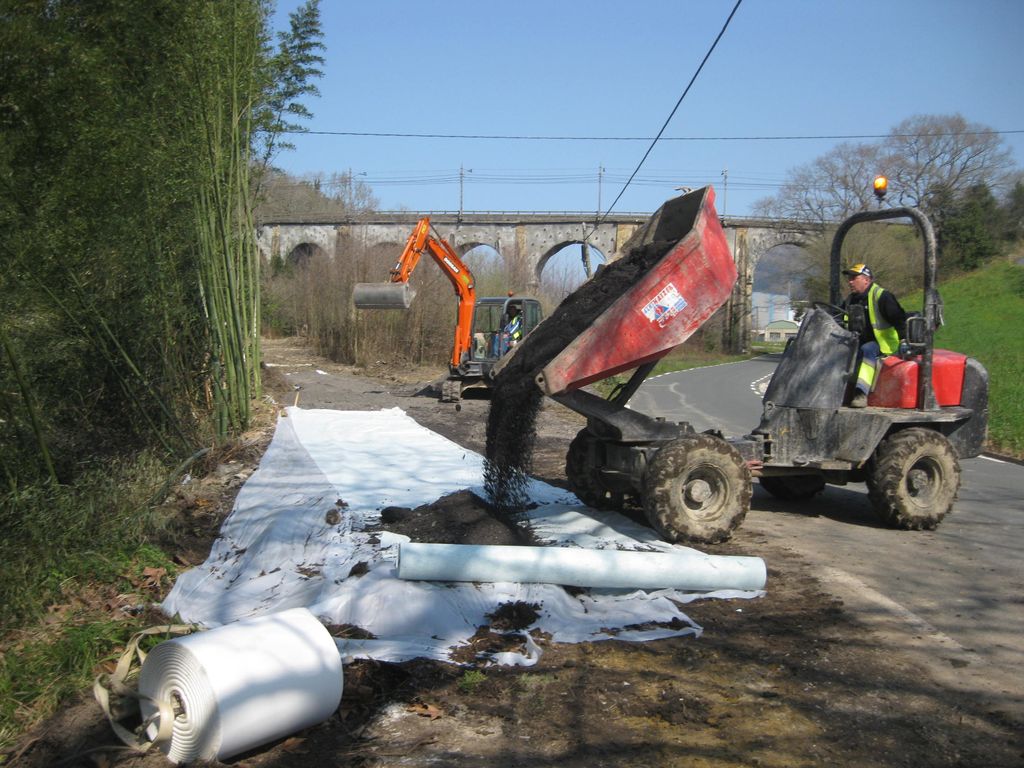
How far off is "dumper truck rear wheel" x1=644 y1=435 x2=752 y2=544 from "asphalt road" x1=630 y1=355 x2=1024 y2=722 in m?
0.65

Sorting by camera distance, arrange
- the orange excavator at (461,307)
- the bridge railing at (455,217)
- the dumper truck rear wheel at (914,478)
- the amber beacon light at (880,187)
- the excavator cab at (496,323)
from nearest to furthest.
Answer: the dumper truck rear wheel at (914,478), the amber beacon light at (880,187), the orange excavator at (461,307), the excavator cab at (496,323), the bridge railing at (455,217)

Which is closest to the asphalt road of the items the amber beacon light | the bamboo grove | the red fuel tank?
the red fuel tank

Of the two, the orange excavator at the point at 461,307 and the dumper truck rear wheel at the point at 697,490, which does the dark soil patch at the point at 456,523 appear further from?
the orange excavator at the point at 461,307

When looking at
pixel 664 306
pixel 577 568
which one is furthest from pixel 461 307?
pixel 577 568

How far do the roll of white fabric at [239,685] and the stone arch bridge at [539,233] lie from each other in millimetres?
41190

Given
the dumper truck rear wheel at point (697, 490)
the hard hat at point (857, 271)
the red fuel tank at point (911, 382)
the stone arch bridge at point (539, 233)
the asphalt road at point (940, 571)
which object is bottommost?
the asphalt road at point (940, 571)

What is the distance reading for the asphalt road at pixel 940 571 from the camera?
4355 millimetres

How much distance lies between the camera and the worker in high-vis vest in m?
7.34

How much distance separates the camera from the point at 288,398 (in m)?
16.0

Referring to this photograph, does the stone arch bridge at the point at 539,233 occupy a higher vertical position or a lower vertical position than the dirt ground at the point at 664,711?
higher

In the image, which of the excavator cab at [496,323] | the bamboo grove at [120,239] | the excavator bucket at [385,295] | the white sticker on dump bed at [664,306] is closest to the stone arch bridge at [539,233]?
the excavator cab at [496,323]

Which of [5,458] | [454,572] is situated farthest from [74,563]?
[454,572]

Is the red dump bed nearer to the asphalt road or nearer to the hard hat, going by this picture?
the hard hat

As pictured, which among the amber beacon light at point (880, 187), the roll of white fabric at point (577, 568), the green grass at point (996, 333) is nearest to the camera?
the roll of white fabric at point (577, 568)
